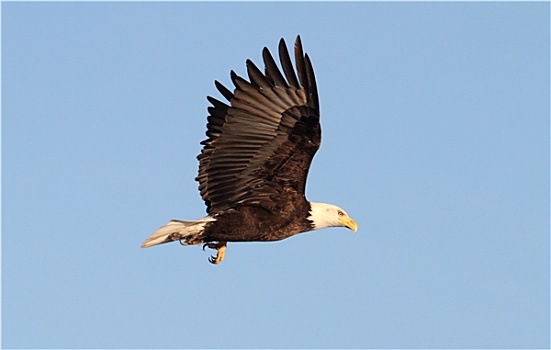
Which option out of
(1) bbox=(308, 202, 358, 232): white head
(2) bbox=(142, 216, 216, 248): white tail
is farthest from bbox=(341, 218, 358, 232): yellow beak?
(2) bbox=(142, 216, 216, 248): white tail

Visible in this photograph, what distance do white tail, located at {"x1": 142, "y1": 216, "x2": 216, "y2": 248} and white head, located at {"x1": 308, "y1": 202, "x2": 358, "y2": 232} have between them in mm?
1025

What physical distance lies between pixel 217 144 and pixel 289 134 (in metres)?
0.75

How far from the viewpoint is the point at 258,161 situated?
53.1 feet

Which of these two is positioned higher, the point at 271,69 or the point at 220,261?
the point at 271,69

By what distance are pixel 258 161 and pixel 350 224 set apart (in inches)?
50.1

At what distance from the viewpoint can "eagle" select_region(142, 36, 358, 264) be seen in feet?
52.1

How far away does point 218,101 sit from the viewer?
16469mm

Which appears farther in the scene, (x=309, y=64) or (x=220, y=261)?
(x=220, y=261)

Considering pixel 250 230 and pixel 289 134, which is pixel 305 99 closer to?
pixel 289 134

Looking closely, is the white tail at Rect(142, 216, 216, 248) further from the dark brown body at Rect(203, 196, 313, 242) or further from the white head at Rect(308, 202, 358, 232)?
the white head at Rect(308, 202, 358, 232)

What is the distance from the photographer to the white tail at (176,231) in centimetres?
1612

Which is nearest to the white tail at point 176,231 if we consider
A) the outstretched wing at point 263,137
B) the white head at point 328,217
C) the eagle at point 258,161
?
the eagle at point 258,161

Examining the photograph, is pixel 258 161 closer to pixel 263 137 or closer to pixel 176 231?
pixel 263 137

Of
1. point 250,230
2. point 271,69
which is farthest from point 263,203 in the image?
point 271,69
